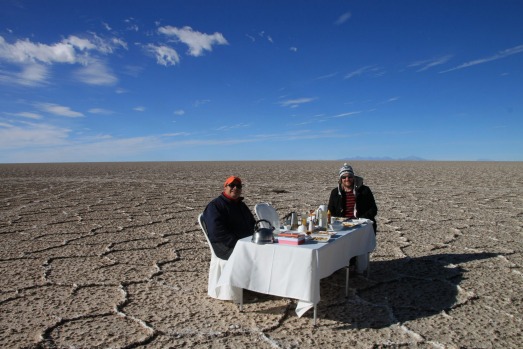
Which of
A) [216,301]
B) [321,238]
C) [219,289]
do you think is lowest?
[216,301]

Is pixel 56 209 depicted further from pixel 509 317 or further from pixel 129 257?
pixel 509 317

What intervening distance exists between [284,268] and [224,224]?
71 centimetres

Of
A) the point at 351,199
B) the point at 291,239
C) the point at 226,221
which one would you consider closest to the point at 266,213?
the point at 226,221

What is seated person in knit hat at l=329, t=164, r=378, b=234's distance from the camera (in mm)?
4375

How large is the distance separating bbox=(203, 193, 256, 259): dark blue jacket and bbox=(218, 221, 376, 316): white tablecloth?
249 millimetres

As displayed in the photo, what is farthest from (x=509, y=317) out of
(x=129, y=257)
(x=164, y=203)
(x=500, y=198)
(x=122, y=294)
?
(x=500, y=198)

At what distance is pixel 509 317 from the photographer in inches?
123

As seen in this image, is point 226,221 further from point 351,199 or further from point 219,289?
point 351,199

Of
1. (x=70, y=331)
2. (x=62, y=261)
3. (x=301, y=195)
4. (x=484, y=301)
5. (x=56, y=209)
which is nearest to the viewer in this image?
(x=70, y=331)

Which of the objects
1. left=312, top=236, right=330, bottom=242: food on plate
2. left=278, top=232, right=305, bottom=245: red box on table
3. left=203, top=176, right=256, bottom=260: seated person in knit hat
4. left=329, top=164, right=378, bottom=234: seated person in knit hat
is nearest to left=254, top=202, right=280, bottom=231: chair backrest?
left=203, top=176, right=256, bottom=260: seated person in knit hat

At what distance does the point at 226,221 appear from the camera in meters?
A: 3.49

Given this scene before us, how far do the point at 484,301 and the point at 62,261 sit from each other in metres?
3.89

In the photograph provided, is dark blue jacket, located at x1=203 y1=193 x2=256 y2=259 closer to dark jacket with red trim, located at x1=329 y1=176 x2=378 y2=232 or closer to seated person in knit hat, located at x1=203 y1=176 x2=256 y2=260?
seated person in knit hat, located at x1=203 y1=176 x2=256 y2=260

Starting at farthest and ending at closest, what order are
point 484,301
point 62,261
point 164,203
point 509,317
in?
1. point 164,203
2. point 62,261
3. point 484,301
4. point 509,317
